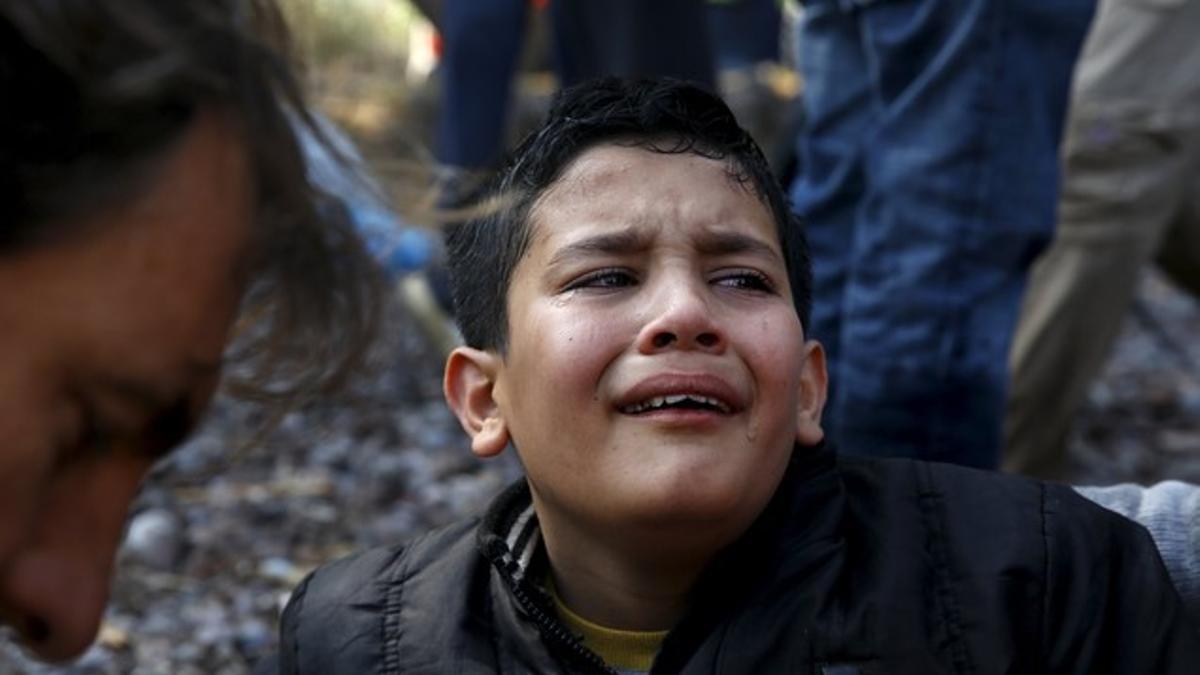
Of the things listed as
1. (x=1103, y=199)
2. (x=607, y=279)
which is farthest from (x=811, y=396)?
(x=1103, y=199)

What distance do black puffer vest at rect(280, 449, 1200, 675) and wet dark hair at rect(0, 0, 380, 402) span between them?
0.89 meters

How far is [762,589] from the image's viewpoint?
99.3 inches

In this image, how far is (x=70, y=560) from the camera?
174 cm

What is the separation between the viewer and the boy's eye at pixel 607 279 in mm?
2629

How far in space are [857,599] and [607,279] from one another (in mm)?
531

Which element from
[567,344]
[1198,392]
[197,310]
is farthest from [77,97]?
[1198,392]

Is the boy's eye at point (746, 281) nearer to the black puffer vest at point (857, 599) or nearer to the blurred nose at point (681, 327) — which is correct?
the blurred nose at point (681, 327)

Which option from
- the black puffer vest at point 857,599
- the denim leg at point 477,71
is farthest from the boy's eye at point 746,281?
the denim leg at point 477,71

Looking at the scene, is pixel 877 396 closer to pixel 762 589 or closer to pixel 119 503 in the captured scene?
pixel 762 589

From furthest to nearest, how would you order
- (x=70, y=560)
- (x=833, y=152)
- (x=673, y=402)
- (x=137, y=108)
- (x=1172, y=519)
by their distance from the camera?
(x=833, y=152) → (x=1172, y=519) → (x=673, y=402) → (x=70, y=560) → (x=137, y=108)

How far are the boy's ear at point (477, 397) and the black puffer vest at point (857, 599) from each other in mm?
125

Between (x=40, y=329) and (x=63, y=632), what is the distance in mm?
321

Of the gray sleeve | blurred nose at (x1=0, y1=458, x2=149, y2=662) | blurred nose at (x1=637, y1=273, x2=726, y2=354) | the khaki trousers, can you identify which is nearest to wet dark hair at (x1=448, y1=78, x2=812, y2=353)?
blurred nose at (x1=637, y1=273, x2=726, y2=354)

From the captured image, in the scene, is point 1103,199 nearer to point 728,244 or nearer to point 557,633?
A: point 728,244
